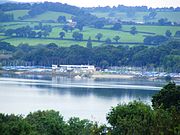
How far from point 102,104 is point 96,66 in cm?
3876

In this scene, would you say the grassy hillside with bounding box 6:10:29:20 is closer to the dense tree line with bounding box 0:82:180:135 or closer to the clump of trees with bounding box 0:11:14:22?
the clump of trees with bounding box 0:11:14:22

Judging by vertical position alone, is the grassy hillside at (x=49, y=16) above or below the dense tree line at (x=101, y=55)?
above

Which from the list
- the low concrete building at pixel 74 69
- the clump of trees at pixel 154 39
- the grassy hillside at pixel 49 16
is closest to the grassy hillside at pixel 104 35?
the clump of trees at pixel 154 39

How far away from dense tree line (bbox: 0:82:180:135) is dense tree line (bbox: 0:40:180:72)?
170 ft

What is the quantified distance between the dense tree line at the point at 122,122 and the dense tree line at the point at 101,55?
170 ft

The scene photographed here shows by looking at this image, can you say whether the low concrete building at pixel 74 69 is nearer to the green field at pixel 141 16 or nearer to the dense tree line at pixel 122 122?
the green field at pixel 141 16

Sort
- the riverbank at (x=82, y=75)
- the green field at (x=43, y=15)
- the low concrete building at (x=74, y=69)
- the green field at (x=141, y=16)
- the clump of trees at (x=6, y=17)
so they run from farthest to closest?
the green field at (x=141, y=16), the green field at (x=43, y=15), the clump of trees at (x=6, y=17), the low concrete building at (x=74, y=69), the riverbank at (x=82, y=75)

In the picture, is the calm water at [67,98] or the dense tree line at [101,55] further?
the dense tree line at [101,55]

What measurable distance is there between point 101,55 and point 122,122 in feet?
198

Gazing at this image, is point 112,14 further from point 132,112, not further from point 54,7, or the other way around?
point 132,112

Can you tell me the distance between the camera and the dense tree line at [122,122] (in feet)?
44.7

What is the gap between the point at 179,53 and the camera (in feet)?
243

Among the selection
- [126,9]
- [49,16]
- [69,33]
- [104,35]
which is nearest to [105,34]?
[104,35]

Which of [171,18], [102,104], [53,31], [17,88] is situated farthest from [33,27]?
[102,104]
